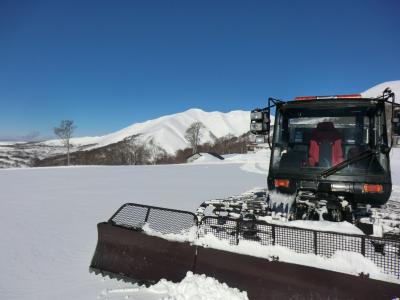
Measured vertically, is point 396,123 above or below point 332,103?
below

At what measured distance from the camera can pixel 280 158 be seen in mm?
4555

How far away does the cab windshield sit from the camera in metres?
4.10

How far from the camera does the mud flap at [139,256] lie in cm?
364

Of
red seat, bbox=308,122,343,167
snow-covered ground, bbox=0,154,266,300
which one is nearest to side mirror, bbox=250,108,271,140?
red seat, bbox=308,122,343,167

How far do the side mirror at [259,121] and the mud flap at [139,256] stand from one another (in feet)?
5.99

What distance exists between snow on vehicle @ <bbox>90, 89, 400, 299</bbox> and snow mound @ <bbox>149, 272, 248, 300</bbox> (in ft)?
0.26

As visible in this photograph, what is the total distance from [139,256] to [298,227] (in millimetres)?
1921

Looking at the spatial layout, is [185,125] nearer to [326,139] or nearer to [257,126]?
[257,126]

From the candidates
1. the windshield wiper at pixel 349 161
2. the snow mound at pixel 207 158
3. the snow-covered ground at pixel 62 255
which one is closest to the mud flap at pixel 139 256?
the snow-covered ground at pixel 62 255

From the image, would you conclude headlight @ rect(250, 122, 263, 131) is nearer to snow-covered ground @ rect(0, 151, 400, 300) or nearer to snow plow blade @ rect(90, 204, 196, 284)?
snow plow blade @ rect(90, 204, 196, 284)

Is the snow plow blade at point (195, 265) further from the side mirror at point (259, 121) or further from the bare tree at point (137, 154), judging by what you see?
the bare tree at point (137, 154)

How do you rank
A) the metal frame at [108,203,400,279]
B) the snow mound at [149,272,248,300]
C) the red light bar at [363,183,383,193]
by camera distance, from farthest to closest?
the red light bar at [363,183,383,193], the snow mound at [149,272,248,300], the metal frame at [108,203,400,279]

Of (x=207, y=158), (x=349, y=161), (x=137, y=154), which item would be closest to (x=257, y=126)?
(x=349, y=161)

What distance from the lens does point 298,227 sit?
315 centimetres
